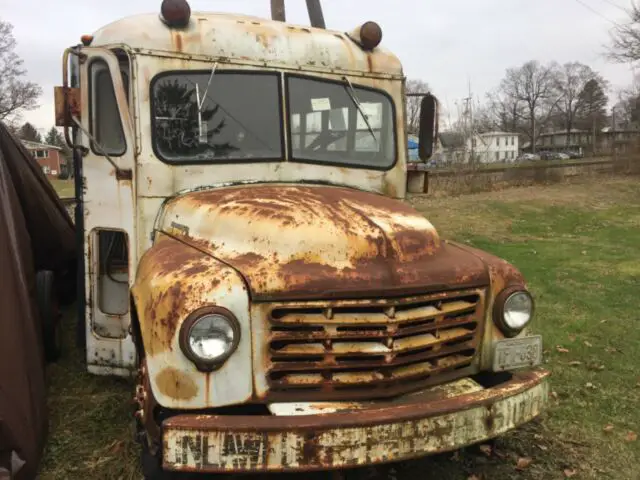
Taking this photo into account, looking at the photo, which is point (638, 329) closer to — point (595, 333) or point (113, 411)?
point (595, 333)

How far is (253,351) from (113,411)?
2.09 meters

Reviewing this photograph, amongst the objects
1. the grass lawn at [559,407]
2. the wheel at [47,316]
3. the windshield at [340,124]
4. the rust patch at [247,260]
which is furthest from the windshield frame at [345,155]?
the wheel at [47,316]

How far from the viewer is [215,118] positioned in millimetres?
3887

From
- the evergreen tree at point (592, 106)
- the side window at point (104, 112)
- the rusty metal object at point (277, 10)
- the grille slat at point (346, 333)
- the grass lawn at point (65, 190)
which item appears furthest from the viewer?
the evergreen tree at point (592, 106)

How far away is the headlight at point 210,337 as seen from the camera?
256cm

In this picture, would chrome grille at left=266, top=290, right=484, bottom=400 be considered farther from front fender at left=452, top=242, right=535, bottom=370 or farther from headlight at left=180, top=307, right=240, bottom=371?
front fender at left=452, top=242, right=535, bottom=370

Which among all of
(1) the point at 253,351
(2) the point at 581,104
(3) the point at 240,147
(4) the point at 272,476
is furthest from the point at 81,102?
(2) the point at 581,104

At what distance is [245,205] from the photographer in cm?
331

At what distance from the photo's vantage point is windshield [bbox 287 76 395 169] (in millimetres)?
4098

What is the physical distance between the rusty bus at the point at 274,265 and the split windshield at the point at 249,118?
0.01 meters

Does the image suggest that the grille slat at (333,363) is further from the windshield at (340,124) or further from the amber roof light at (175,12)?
the amber roof light at (175,12)

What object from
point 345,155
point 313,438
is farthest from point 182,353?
point 345,155

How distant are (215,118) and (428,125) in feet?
6.04

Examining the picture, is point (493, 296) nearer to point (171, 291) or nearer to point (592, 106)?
point (171, 291)
